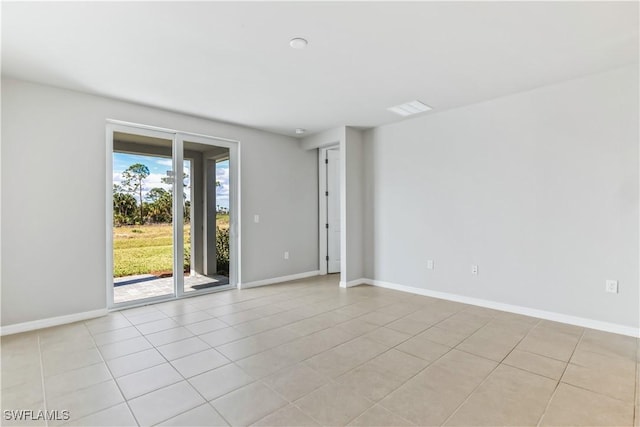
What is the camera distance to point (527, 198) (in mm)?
3674

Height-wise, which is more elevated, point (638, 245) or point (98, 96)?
point (98, 96)

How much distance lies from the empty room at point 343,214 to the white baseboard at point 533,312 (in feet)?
0.06

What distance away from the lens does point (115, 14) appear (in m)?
2.18

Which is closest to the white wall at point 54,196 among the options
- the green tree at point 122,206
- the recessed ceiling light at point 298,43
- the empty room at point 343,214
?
the empty room at point 343,214

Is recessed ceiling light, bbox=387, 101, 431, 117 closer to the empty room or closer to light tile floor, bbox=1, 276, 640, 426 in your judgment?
the empty room

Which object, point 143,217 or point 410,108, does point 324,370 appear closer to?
point 143,217

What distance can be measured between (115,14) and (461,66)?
2878 mm

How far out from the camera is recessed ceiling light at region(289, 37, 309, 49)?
2508 mm

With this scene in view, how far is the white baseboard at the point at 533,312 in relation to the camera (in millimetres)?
3114

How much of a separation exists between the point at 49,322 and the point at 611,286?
230 inches

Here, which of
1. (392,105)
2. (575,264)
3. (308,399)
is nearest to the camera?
(308,399)

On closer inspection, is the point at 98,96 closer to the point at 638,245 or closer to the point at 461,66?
the point at 461,66

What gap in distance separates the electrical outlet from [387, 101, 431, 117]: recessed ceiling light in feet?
9.03

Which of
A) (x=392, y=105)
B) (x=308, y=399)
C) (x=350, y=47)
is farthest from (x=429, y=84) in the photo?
(x=308, y=399)
